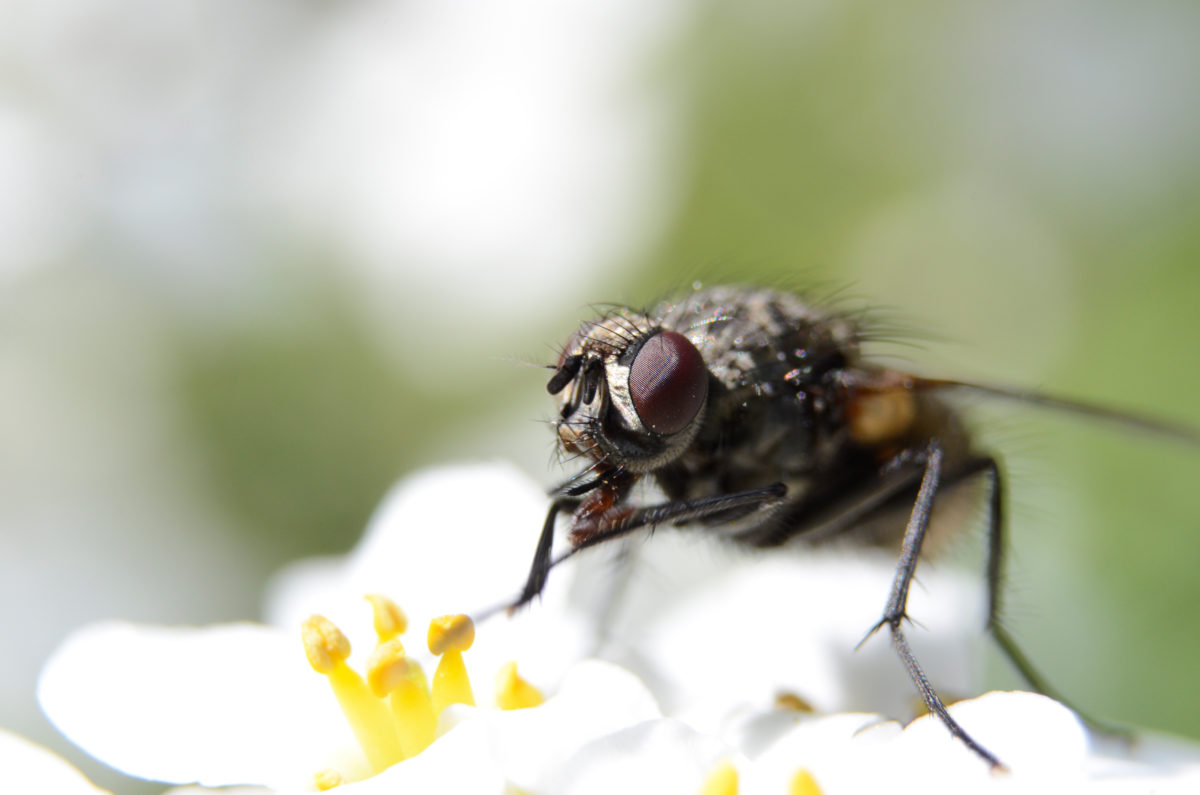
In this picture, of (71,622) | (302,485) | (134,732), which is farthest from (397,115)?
(134,732)

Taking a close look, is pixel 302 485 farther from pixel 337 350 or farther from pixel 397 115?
pixel 397 115

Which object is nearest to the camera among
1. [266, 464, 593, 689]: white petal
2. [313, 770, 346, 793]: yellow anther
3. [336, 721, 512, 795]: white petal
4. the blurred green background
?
[336, 721, 512, 795]: white petal

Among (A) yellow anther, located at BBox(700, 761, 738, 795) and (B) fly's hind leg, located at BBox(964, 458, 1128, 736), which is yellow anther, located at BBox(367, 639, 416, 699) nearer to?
(A) yellow anther, located at BBox(700, 761, 738, 795)

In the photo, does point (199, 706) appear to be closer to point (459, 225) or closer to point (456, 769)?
point (456, 769)

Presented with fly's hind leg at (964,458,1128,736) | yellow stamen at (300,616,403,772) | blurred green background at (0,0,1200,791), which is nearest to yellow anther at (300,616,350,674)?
yellow stamen at (300,616,403,772)

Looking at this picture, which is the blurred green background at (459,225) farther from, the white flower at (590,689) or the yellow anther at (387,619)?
the yellow anther at (387,619)

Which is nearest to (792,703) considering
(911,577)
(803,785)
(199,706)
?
(911,577)
